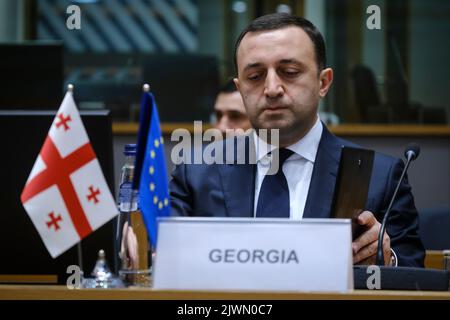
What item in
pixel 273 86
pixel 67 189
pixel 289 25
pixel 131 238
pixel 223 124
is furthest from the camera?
pixel 223 124

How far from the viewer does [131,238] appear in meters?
1.78

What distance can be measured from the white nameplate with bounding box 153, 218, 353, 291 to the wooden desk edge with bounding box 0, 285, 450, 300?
0.01 meters

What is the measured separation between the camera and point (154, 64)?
484 centimetres

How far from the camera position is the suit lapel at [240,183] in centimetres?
215

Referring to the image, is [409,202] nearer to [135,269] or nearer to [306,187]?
[306,187]

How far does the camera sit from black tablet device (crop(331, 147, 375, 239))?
1.83m

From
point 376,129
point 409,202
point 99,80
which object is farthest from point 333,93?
point 409,202

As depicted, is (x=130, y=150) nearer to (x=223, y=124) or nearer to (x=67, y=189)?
(x=67, y=189)

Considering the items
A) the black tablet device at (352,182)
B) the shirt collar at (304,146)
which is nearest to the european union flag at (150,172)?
the black tablet device at (352,182)

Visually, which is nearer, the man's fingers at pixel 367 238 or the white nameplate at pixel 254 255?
the white nameplate at pixel 254 255

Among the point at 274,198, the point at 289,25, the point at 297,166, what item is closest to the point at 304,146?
the point at 297,166

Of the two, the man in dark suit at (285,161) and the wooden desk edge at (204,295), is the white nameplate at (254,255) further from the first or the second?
the man in dark suit at (285,161)

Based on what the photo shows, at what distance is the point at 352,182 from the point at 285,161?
364 mm

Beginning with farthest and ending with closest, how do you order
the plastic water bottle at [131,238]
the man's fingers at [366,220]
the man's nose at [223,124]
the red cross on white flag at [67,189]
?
the man's nose at [223,124] < the man's fingers at [366,220] < the plastic water bottle at [131,238] < the red cross on white flag at [67,189]
